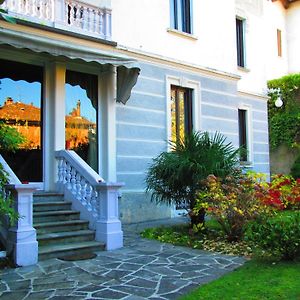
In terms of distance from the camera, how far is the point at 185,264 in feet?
23.0

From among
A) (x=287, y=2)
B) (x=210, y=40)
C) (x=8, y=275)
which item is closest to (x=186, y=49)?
(x=210, y=40)

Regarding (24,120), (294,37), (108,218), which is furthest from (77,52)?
(294,37)

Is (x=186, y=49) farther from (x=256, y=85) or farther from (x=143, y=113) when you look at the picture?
(x=256, y=85)

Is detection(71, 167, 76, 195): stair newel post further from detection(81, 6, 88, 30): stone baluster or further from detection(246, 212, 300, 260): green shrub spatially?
detection(246, 212, 300, 260): green shrub

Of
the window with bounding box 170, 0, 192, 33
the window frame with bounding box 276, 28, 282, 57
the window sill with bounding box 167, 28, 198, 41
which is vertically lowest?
the window sill with bounding box 167, 28, 198, 41

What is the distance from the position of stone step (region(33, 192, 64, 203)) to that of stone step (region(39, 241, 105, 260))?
172 cm

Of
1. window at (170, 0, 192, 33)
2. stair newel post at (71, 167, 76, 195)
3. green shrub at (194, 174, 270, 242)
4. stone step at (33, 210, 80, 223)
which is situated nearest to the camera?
stone step at (33, 210, 80, 223)

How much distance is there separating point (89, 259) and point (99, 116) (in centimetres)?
505

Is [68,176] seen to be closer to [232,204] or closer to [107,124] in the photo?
[107,124]

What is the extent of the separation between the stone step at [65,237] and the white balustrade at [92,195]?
0.20m

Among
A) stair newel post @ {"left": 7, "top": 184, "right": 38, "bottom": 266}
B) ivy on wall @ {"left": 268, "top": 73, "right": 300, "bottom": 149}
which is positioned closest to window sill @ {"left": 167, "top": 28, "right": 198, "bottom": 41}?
stair newel post @ {"left": 7, "top": 184, "right": 38, "bottom": 266}

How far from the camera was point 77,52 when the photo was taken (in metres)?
9.34

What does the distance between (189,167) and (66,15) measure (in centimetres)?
499

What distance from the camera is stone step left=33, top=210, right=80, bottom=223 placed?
848 centimetres
